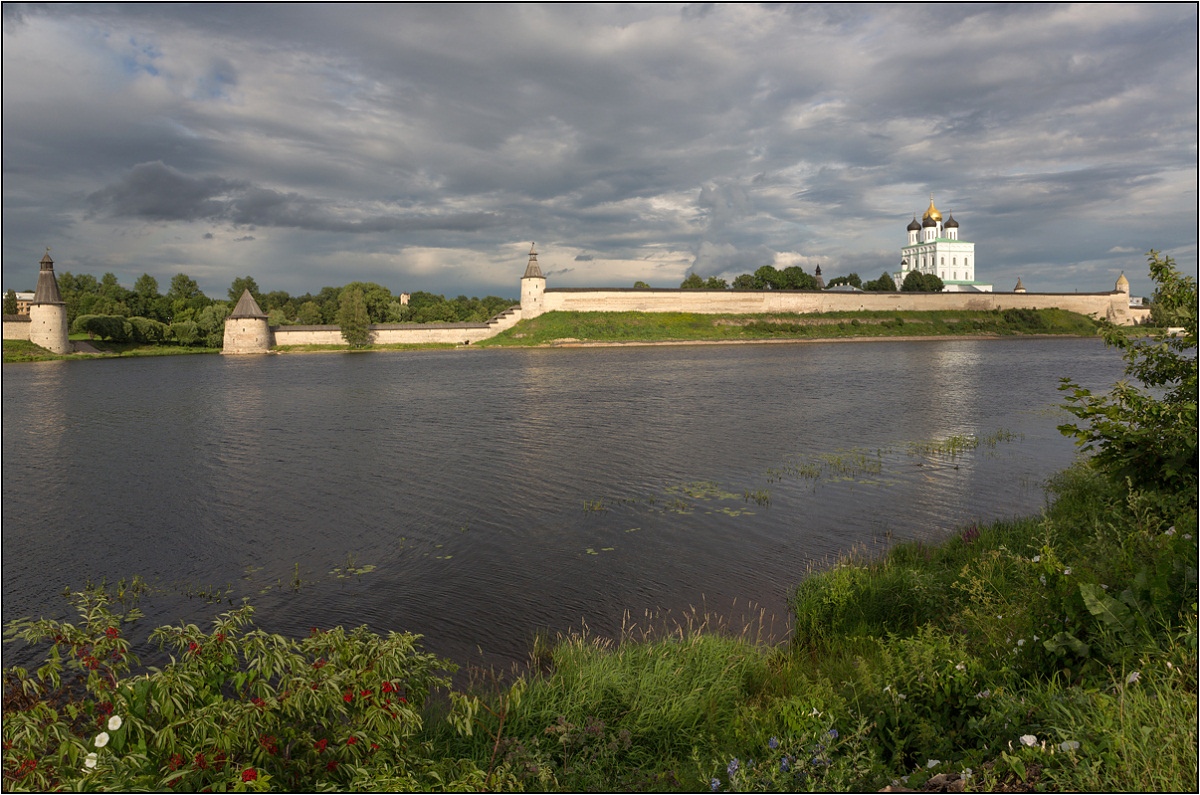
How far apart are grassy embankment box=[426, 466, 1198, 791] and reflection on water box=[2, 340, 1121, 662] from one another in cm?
171

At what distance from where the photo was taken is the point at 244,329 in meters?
68.5

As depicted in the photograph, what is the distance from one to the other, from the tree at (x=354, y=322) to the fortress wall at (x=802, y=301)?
19791 millimetres

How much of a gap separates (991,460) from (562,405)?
44.3ft

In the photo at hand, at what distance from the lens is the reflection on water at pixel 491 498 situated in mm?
7398

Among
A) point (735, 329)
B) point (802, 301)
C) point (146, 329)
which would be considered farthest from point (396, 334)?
point (802, 301)

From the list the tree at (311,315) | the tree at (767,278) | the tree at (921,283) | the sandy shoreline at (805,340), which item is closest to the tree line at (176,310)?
the tree at (311,315)

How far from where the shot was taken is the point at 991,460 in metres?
13.1

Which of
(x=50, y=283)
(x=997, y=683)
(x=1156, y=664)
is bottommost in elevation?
(x=997, y=683)

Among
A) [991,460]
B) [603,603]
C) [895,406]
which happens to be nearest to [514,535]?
[603,603]

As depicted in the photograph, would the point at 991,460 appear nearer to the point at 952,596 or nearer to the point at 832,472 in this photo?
the point at 832,472

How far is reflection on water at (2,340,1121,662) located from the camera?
7.40 meters

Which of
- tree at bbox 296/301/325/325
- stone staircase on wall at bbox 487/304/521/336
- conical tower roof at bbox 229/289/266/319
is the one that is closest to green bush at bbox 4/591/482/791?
stone staircase on wall at bbox 487/304/521/336

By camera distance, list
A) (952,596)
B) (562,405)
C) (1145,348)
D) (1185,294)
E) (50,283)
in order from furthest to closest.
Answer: (50,283), (562,405), (952,596), (1145,348), (1185,294)

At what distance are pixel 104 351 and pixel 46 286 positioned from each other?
26.6ft
